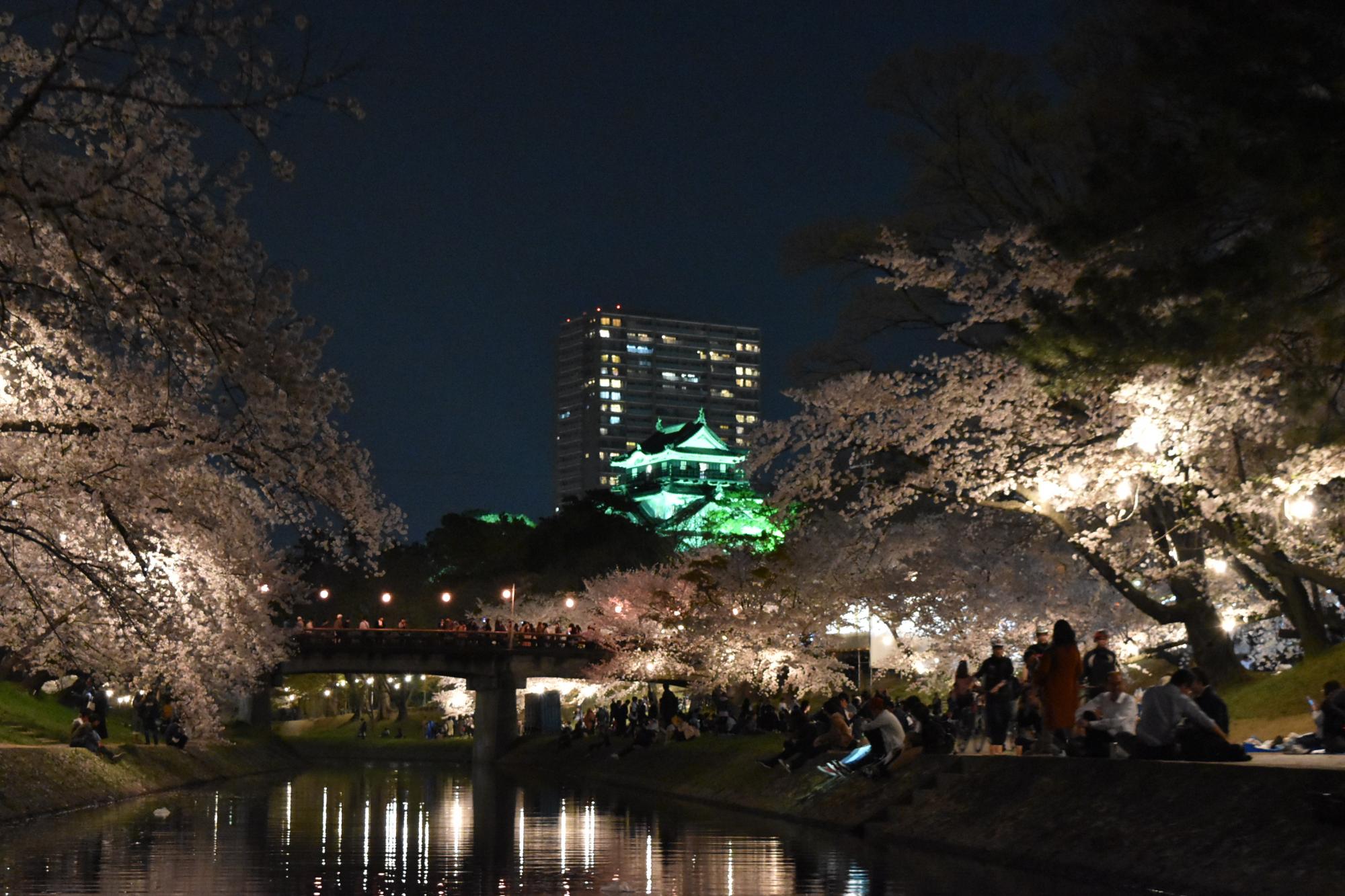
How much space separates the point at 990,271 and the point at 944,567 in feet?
49.2

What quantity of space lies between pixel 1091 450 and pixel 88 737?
19665 mm

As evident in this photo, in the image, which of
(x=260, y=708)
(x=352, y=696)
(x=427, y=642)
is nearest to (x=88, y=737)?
(x=427, y=642)

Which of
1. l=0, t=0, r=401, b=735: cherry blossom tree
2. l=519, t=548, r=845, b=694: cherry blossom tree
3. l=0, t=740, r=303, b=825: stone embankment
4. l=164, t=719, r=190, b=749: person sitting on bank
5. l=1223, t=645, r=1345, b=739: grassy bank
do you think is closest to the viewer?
l=0, t=0, r=401, b=735: cherry blossom tree

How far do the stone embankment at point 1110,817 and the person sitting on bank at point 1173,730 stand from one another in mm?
480

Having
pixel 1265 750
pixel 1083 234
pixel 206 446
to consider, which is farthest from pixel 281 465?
pixel 1265 750

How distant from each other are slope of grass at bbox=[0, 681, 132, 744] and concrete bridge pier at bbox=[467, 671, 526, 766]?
16.8 meters

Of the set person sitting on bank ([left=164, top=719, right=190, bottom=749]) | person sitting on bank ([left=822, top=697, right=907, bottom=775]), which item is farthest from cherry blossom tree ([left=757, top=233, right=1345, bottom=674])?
person sitting on bank ([left=164, top=719, right=190, bottom=749])

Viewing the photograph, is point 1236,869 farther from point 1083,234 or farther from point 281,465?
point 281,465

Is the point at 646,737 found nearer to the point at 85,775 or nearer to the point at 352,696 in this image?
the point at 85,775

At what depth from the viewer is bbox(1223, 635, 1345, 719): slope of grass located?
25703mm

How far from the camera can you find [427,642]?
207ft

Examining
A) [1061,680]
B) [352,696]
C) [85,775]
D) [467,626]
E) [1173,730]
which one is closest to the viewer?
[1173,730]

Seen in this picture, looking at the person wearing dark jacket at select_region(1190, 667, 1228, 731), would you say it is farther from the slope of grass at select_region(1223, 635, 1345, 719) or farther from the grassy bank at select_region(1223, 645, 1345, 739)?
the slope of grass at select_region(1223, 635, 1345, 719)

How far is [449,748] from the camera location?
6781 cm
